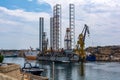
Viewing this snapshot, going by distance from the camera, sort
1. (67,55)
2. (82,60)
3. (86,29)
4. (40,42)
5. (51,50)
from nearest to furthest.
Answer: (86,29), (82,60), (67,55), (51,50), (40,42)

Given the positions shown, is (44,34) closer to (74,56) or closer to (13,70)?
(74,56)

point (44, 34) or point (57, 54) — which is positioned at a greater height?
point (44, 34)

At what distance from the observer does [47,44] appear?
192m

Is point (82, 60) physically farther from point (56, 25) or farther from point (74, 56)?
point (56, 25)

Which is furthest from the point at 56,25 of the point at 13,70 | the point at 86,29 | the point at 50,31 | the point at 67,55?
the point at 13,70

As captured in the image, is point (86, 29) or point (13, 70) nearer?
point (13, 70)

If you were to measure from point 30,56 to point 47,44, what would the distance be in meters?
14.3

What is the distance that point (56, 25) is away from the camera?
605 ft

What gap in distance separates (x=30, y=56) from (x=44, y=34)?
1591 cm

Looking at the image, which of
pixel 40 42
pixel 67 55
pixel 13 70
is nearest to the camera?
pixel 13 70

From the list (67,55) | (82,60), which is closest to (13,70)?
(82,60)

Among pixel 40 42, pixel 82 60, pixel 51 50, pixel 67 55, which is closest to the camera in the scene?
pixel 82 60

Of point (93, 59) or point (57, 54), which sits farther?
point (93, 59)

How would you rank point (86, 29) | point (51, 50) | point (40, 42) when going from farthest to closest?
point (40, 42), point (51, 50), point (86, 29)
